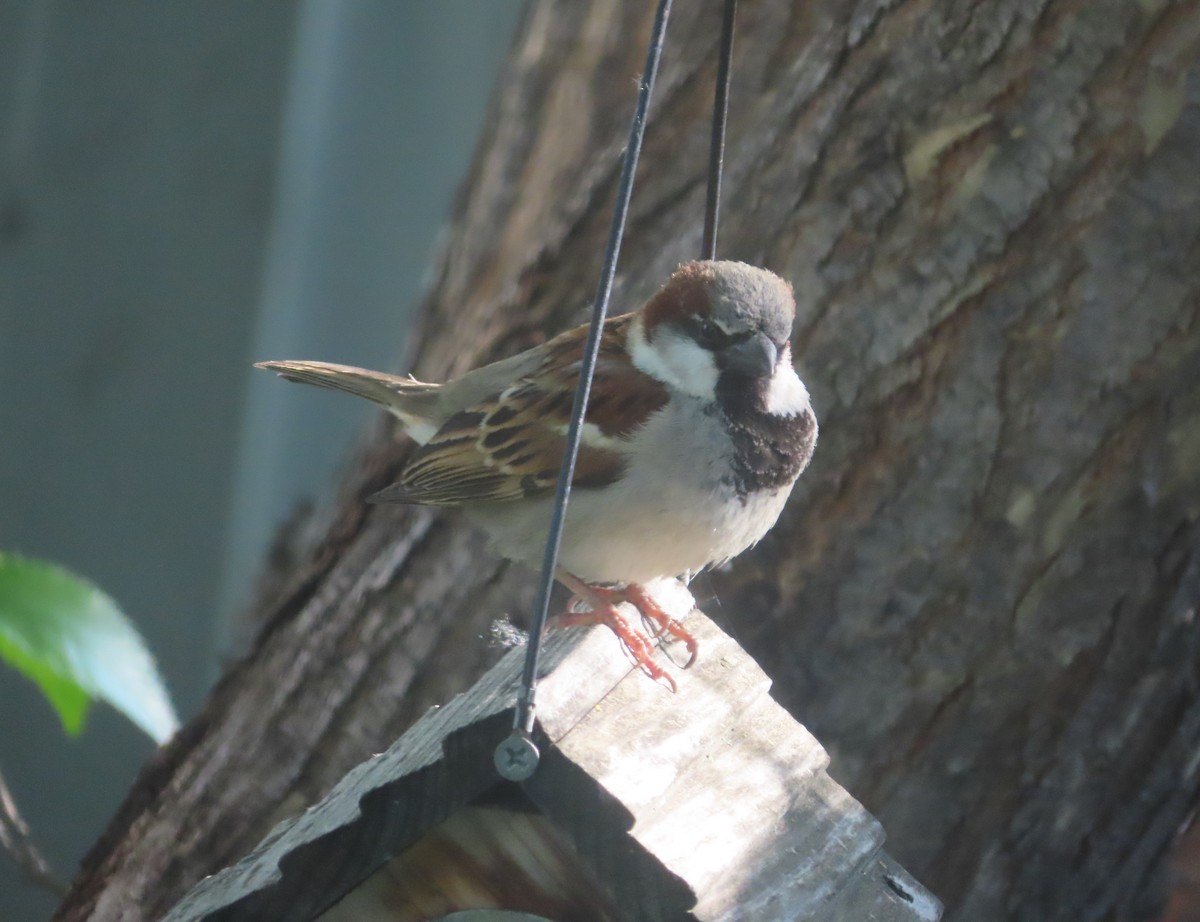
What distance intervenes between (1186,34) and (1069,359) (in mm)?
484

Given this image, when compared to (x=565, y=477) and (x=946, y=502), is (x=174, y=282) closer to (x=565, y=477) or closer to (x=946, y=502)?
(x=946, y=502)

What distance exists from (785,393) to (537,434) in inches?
14.6

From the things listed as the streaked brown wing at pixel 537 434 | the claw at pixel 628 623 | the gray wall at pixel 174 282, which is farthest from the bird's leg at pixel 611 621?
the gray wall at pixel 174 282

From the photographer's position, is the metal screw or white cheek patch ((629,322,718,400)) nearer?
the metal screw

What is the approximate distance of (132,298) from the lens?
4.02 metres

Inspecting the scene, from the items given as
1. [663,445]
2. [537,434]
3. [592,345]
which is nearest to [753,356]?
[663,445]

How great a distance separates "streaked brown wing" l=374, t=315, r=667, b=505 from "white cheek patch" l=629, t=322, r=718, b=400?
0.02 meters

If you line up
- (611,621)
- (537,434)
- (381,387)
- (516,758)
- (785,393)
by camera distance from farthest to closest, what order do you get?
(381,387), (537,434), (785,393), (611,621), (516,758)

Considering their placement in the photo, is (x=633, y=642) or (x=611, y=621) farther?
(x=611, y=621)

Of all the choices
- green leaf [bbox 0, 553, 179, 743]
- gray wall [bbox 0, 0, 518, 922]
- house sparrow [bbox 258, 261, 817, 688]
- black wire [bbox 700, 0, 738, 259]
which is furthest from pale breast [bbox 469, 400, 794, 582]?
gray wall [bbox 0, 0, 518, 922]

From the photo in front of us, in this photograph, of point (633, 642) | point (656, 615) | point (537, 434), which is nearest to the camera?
point (633, 642)

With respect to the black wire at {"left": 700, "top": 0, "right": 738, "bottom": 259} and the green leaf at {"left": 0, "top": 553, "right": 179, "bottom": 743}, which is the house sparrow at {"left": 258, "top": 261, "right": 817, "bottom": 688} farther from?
the green leaf at {"left": 0, "top": 553, "right": 179, "bottom": 743}

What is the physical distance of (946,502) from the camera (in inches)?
84.9

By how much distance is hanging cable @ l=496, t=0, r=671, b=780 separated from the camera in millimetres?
1104
